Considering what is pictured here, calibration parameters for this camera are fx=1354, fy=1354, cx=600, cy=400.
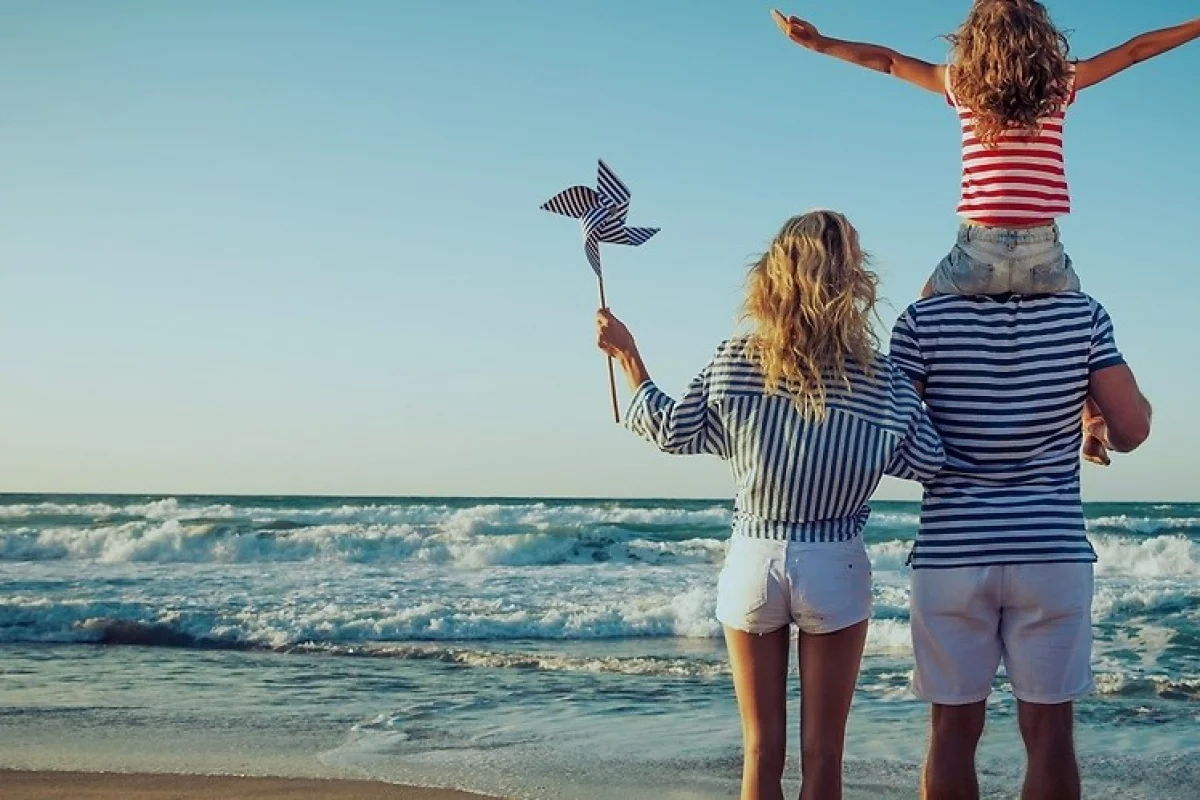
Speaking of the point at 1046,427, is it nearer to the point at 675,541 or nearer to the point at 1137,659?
the point at 1137,659

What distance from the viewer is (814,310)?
291 centimetres

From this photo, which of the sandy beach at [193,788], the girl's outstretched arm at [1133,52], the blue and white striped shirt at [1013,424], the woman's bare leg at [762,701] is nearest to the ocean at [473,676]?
the sandy beach at [193,788]

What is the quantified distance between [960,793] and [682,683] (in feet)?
16.7

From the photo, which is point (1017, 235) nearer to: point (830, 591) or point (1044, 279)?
point (1044, 279)

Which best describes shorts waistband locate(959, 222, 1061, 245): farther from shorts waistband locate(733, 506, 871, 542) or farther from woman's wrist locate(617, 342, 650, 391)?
woman's wrist locate(617, 342, 650, 391)

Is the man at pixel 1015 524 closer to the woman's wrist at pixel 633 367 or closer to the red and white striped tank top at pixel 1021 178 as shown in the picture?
the red and white striped tank top at pixel 1021 178

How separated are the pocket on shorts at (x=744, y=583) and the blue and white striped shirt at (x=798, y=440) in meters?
0.04

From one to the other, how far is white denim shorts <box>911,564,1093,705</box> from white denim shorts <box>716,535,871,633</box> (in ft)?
0.47

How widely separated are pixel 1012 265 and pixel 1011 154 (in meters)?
0.26

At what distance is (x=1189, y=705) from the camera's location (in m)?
7.30

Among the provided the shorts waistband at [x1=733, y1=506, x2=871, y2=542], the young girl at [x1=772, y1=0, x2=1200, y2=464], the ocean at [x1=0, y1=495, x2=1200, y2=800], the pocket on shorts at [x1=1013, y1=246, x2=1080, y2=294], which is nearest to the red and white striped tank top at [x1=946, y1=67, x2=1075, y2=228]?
the young girl at [x1=772, y1=0, x2=1200, y2=464]

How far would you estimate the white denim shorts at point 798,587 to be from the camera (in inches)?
117

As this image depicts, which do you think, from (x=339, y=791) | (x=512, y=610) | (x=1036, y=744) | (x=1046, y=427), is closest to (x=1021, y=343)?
(x=1046, y=427)

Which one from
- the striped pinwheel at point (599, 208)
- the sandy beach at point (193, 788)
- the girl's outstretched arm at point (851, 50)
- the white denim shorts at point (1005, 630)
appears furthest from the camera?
the sandy beach at point (193, 788)
